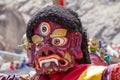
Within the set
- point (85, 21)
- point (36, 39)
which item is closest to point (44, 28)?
point (36, 39)

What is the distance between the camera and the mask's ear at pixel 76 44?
1095 millimetres

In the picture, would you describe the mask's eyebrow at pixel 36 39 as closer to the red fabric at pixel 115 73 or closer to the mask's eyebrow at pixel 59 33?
the mask's eyebrow at pixel 59 33

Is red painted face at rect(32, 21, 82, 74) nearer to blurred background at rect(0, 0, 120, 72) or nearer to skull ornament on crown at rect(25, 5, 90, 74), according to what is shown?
skull ornament on crown at rect(25, 5, 90, 74)

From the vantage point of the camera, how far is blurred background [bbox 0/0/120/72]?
1159 cm

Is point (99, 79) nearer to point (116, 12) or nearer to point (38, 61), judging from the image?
point (38, 61)

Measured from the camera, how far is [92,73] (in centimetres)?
104

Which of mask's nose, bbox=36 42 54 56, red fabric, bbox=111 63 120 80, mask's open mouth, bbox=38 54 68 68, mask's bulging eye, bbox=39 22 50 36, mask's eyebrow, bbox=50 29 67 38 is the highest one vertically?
mask's bulging eye, bbox=39 22 50 36

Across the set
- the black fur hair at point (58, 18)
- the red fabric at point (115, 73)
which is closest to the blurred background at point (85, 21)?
the black fur hair at point (58, 18)

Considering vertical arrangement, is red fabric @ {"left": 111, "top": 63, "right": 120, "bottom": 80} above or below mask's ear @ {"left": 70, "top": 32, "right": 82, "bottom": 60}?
below

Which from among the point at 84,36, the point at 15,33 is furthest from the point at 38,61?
the point at 15,33

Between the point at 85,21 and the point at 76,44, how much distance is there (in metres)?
11.5

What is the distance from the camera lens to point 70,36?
1.10 metres

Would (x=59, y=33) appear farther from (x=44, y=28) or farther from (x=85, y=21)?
(x=85, y=21)

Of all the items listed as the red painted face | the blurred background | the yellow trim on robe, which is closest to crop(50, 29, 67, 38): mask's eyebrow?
the red painted face
